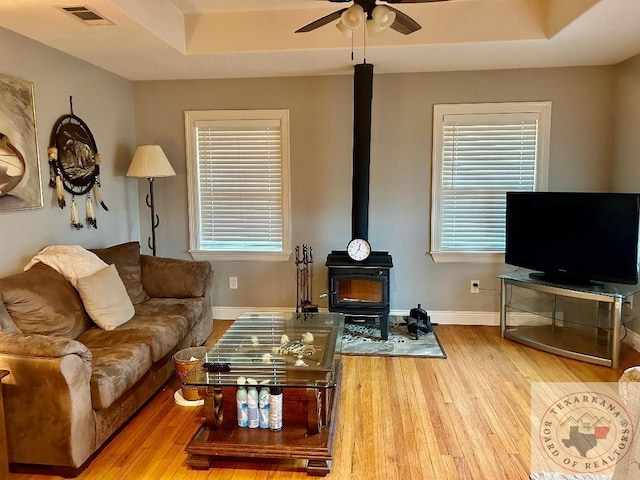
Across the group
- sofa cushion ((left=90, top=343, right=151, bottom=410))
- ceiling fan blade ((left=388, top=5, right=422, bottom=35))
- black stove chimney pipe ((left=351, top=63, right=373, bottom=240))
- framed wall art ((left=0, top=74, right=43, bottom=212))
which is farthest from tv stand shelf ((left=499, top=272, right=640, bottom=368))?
framed wall art ((left=0, top=74, right=43, bottom=212))

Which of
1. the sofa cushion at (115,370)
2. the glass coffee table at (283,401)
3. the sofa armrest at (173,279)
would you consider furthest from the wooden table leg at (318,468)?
the sofa armrest at (173,279)

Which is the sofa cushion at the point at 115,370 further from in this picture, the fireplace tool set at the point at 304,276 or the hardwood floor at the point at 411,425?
the fireplace tool set at the point at 304,276

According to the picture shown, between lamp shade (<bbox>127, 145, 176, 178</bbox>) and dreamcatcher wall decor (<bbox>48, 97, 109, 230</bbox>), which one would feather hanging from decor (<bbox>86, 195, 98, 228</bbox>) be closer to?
dreamcatcher wall decor (<bbox>48, 97, 109, 230</bbox>)

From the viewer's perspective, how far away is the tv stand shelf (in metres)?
3.60

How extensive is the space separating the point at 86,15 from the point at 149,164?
1.60 m

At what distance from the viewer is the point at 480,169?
4504 millimetres

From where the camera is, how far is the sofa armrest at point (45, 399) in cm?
226

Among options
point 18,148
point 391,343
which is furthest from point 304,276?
point 18,148

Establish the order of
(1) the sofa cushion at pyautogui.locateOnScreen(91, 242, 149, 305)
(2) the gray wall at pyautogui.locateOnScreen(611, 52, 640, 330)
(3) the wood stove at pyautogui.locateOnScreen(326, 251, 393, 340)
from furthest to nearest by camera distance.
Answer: (3) the wood stove at pyautogui.locateOnScreen(326, 251, 393, 340), (2) the gray wall at pyautogui.locateOnScreen(611, 52, 640, 330), (1) the sofa cushion at pyautogui.locateOnScreen(91, 242, 149, 305)

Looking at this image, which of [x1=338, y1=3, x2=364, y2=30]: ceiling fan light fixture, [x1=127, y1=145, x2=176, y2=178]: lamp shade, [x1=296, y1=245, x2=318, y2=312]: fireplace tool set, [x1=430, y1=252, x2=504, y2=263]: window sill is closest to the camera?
[x1=338, y1=3, x2=364, y2=30]: ceiling fan light fixture

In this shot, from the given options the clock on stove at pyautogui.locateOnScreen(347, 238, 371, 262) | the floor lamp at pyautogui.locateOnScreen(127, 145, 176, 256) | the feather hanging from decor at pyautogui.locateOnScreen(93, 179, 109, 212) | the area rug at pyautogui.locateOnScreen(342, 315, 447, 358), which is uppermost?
the floor lamp at pyautogui.locateOnScreen(127, 145, 176, 256)

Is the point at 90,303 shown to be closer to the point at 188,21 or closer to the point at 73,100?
the point at 73,100

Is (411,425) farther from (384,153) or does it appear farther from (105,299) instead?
(384,153)

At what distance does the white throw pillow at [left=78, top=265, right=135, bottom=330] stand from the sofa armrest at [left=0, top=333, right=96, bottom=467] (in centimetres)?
79
